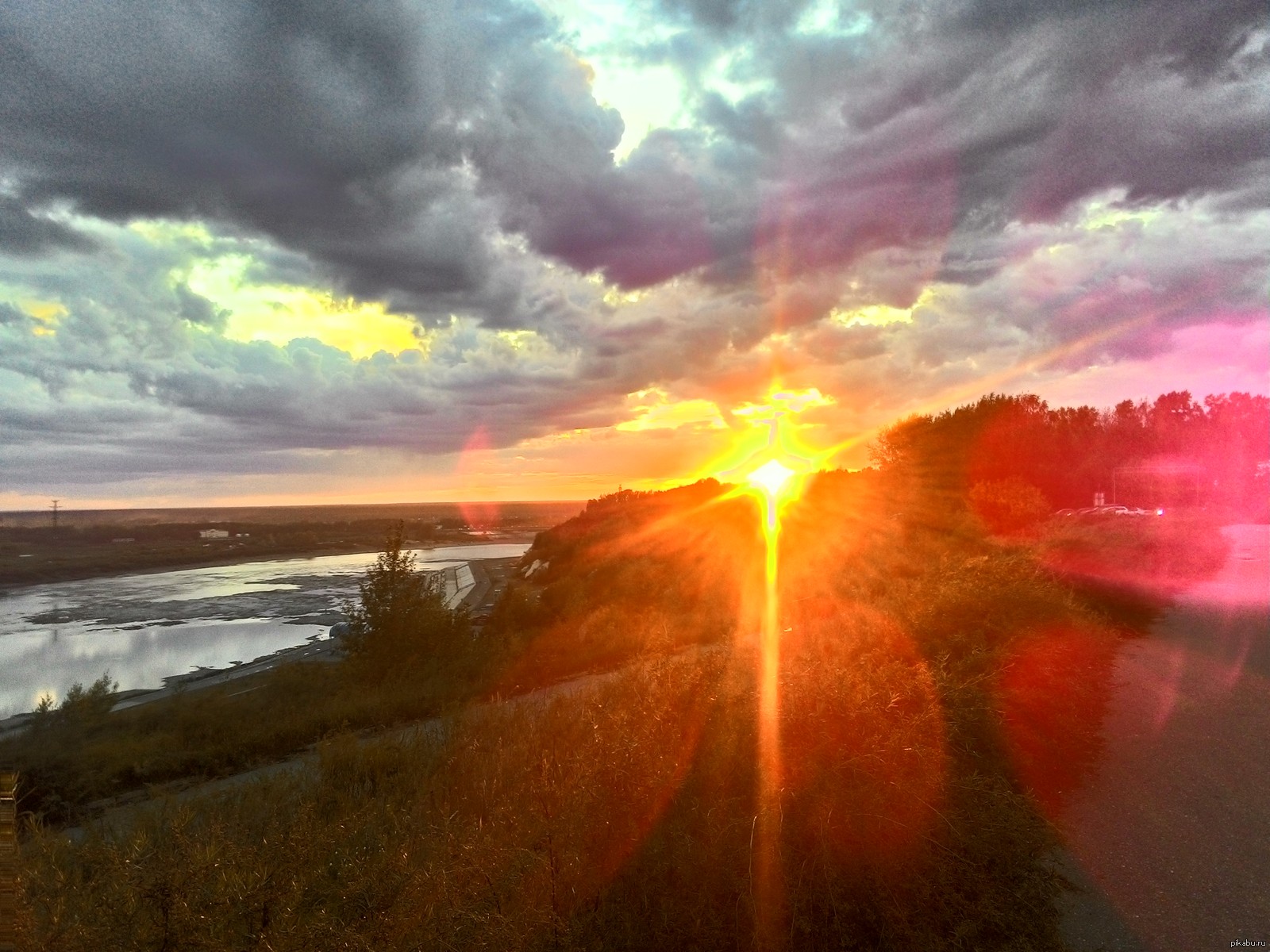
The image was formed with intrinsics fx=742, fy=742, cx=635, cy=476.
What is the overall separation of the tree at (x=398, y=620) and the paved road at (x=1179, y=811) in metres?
16.1

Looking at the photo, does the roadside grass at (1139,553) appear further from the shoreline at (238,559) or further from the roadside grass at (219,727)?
the shoreline at (238,559)

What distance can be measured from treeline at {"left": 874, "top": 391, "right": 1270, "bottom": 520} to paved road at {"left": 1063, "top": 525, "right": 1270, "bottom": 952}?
108 ft

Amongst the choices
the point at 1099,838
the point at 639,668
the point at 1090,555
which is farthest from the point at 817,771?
the point at 1090,555

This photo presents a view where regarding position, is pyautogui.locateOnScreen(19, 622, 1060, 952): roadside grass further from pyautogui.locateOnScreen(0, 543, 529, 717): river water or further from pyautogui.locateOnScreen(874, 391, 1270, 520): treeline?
pyautogui.locateOnScreen(874, 391, 1270, 520): treeline

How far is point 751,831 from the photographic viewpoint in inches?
213

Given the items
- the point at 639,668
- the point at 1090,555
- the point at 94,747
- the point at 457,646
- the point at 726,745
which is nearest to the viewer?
the point at 726,745

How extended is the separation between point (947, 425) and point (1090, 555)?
31571 millimetres

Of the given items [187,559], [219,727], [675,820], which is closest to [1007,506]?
[219,727]

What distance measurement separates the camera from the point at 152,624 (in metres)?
43.2

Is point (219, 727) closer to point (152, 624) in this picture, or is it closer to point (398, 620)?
point (398, 620)

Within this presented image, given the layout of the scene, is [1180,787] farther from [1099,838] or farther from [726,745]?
[726,745]

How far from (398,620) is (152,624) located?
103 ft

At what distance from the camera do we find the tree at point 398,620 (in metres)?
20.2

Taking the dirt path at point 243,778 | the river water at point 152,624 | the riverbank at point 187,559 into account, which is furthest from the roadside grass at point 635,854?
the riverbank at point 187,559
